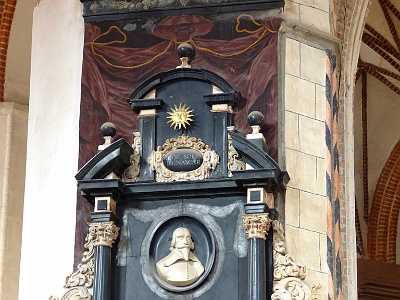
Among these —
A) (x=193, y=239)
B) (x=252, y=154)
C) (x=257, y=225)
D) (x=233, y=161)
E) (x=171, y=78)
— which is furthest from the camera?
(x=171, y=78)

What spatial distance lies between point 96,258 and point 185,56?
175cm

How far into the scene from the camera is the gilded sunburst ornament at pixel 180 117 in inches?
404

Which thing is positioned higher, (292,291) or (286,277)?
(286,277)

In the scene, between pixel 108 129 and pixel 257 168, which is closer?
pixel 257 168

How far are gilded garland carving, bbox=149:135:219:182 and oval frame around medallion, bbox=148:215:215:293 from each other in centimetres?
32

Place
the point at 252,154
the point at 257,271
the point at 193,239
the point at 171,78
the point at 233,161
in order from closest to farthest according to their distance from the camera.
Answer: the point at 257,271, the point at 252,154, the point at 193,239, the point at 233,161, the point at 171,78

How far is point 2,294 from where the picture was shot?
40.9ft

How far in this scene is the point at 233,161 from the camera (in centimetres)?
1010

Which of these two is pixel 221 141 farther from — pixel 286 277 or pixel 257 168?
pixel 286 277

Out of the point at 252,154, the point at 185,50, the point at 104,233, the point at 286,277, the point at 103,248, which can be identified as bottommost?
the point at 286,277

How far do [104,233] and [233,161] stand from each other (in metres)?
1.11

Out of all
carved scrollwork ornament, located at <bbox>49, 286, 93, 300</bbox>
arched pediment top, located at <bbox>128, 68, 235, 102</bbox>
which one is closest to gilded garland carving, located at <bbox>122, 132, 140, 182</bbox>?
arched pediment top, located at <bbox>128, 68, 235, 102</bbox>

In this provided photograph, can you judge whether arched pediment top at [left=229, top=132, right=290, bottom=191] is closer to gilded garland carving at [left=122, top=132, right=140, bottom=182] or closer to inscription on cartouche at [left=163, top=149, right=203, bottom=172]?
inscription on cartouche at [left=163, top=149, right=203, bottom=172]

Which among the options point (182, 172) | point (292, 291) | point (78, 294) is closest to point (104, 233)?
point (78, 294)
